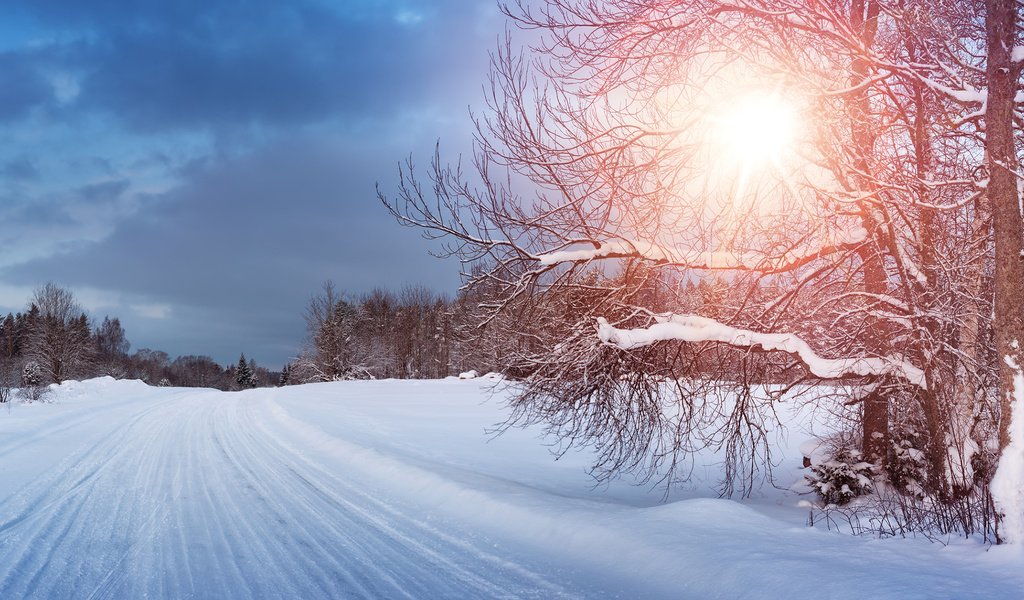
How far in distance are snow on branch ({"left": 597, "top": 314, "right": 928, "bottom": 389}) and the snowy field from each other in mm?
1897

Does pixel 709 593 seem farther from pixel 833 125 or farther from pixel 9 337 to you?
pixel 9 337

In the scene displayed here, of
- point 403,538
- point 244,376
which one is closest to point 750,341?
point 403,538

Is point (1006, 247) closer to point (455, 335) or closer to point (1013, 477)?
point (1013, 477)

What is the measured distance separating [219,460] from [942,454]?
11.1 metres

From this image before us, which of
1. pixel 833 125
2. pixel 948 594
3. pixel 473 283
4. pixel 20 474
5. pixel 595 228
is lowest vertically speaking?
pixel 20 474

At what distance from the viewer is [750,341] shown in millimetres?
7527

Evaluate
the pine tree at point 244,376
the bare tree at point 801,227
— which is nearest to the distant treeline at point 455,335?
the bare tree at point 801,227

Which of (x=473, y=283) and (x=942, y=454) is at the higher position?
(x=473, y=283)

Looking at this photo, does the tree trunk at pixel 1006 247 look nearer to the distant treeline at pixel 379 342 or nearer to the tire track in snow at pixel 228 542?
the tire track in snow at pixel 228 542

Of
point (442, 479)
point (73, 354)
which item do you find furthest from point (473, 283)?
point (73, 354)

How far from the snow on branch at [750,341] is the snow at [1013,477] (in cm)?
161

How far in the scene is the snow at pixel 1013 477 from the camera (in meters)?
4.94

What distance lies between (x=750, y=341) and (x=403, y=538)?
471cm

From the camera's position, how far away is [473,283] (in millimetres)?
8266
